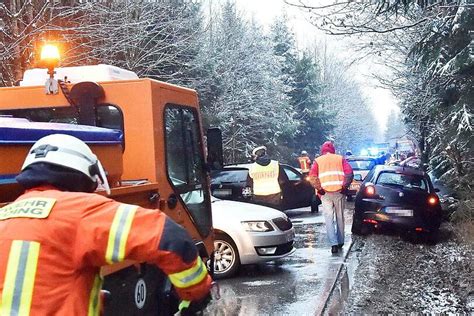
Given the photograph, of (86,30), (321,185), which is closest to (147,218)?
(321,185)

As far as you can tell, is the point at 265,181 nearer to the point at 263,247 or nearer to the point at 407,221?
the point at 263,247

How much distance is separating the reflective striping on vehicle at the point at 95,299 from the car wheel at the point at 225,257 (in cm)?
613

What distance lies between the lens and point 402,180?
12.5 m

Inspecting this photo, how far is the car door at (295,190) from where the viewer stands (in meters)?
15.8

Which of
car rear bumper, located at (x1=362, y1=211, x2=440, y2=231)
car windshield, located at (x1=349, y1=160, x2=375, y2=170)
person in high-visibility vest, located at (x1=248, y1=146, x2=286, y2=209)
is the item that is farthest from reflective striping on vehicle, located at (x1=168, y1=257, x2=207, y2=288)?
car windshield, located at (x1=349, y1=160, x2=375, y2=170)

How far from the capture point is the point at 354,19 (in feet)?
29.6

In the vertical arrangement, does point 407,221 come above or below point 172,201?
below

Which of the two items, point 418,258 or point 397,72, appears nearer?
point 418,258

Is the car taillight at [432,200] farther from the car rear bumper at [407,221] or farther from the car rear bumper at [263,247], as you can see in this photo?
the car rear bumper at [263,247]

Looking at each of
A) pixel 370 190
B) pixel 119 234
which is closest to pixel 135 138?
pixel 119 234

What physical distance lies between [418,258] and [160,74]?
1360cm

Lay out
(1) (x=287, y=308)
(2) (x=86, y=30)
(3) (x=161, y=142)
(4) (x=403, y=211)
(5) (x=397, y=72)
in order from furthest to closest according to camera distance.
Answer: (5) (x=397, y=72), (2) (x=86, y=30), (4) (x=403, y=211), (1) (x=287, y=308), (3) (x=161, y=142)

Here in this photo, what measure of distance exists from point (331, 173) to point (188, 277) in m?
8.33

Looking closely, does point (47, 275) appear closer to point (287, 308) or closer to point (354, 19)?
point (287, 308)
